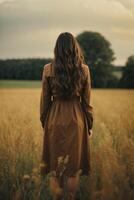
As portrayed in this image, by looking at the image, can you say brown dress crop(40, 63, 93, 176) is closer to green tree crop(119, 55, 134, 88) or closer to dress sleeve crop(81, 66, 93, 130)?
dress sleeve crop(81, 66, 93, 130)

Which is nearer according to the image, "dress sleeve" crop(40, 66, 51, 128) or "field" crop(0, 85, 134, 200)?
"field" crop(0, 85, 134, 200)

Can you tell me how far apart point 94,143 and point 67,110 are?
1.27 meters

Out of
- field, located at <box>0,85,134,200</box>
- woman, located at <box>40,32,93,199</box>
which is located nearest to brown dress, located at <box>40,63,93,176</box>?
woman, located at <box>40,32,93,199</box>

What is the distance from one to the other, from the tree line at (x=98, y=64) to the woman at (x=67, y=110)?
1.36 meters

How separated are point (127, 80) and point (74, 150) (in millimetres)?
1703

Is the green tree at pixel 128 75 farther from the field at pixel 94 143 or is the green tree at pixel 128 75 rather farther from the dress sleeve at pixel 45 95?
the dress sleeve at pixel 45 95

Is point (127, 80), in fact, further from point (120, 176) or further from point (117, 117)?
point (120, 176)

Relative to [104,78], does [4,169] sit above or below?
below

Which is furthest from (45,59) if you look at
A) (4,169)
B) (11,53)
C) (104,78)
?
(4,169)

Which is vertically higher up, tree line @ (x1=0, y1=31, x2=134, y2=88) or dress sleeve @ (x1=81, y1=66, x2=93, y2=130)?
tree line @ (x1=0, y1=31, x2=134, y2=88)

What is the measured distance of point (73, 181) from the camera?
3141 millimetres

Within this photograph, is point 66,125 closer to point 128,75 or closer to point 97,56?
point 97,56

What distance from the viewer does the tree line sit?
14.6 feet

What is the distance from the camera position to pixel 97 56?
4.49 meters
